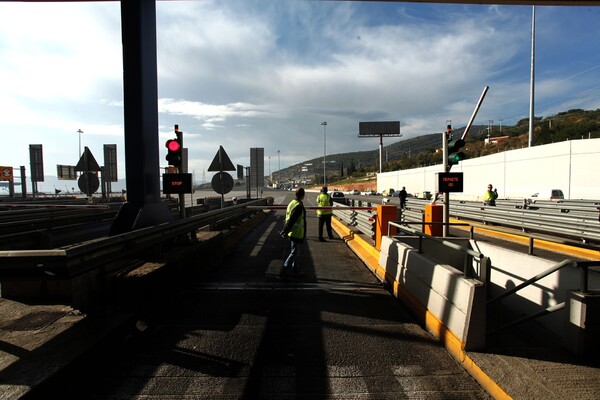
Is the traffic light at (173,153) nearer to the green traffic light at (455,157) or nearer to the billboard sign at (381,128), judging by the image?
the green traffic light at (455,157)

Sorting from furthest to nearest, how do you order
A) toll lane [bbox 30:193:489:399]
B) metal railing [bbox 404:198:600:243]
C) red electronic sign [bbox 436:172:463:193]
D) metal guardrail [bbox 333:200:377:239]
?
1. metal guardrail [bbox 333:200:377:239]
2. metal railing [bbox 404:198:600:243]
3. red electronic sign [bbox 436:172:463:193]
4. toll lane [bbox 30:193:489:399]

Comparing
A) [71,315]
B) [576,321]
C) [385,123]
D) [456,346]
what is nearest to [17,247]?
[71,315]

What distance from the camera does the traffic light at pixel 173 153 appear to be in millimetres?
8352

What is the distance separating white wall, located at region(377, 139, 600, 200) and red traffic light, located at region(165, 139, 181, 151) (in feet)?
91.8

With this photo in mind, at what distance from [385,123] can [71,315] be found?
103 meters

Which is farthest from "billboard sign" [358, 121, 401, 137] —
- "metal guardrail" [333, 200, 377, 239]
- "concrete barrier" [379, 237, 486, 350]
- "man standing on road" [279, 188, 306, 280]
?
"concrete barrier" [379, 237, 486, 350]

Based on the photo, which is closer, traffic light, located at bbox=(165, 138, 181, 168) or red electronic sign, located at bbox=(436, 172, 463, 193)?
red electronic sign, located at bbox=(436, 172, 463, 193)

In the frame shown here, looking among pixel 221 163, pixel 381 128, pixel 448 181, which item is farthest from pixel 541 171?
pixel 381 128

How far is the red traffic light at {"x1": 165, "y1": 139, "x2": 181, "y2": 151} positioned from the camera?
27.5 feet

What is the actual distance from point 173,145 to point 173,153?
0.18 meters

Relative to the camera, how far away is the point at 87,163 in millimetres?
17750

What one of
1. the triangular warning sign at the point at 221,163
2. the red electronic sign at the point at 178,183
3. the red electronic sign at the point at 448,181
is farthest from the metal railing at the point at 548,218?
the triangular warning sign at the point at 221,163

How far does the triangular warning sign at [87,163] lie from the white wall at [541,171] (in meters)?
30.3

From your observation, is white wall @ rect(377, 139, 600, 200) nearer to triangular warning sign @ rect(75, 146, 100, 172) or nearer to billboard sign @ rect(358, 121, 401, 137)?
triangular warning sign @ rect(75, 146, 100, 172)
